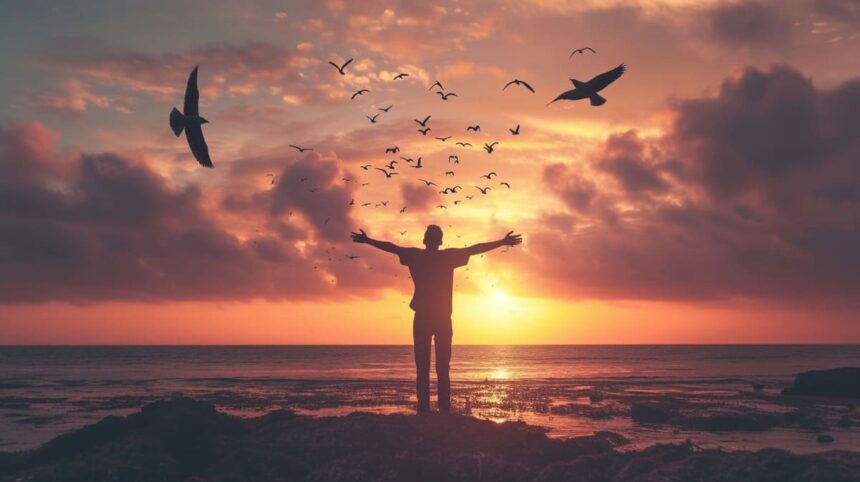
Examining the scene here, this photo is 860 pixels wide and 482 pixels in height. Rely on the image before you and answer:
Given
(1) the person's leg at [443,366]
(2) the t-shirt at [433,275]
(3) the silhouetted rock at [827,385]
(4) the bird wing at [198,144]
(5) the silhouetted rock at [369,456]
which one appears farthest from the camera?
(3) the silhouetted rock at [827,385]

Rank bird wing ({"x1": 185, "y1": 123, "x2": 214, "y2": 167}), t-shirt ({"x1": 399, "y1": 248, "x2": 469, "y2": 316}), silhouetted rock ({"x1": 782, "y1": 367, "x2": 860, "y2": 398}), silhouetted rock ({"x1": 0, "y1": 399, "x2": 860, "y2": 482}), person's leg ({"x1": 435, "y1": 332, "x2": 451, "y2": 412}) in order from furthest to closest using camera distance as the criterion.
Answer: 1. silhouetted rock ({"x1": 782, "y1": 367, "x2": 860, "y2": 398})
2. t-shirt ({"x1": 399, "y1": 248, "x2": 469, "y2": 316})
3. person's leg ({"x1": 435, "y1": 332, "x2": 451, "y2": 412})
4. bird wing ({"x1": 185, "y1": 123, "x2": 214, "y2": 167})
5. silhouetted rock ({"x1": 0, "y1": 399, "x2": 860, "y2": 482})

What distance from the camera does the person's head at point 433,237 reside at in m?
16.0

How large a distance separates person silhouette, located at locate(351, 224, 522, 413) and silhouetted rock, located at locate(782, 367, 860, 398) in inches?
1282

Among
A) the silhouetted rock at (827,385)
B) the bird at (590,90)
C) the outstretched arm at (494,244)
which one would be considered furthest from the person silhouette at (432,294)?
the silhouetted rock at (827,385)

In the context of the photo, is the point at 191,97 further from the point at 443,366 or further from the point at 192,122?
the point at 443,366

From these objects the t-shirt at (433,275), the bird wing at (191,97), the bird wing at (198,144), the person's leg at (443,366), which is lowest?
the person's leg at (443,366)

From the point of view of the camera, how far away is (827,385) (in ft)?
132

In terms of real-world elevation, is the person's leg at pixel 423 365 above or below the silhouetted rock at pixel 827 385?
above

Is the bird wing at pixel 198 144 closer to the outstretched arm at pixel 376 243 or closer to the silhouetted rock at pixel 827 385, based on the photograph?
the outstretched arm at pixel 376 243

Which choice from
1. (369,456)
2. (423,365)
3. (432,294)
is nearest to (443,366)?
(423,365)

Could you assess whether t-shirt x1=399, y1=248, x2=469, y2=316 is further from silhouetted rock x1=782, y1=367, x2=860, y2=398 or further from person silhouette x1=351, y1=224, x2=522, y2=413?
silhouetted rock x1=782, y1=367, x2=860, y2=398

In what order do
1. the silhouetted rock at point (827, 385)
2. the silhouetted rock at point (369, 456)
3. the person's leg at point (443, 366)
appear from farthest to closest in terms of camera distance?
the silhouetted rock at point (827, 385), the person's leg at point (443, 366), the silhouetted rock at point (369, 456)

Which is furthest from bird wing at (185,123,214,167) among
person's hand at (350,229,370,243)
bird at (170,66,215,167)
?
person's hand at (350,229,370,243)

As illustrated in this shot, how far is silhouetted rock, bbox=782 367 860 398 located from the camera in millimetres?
39844
